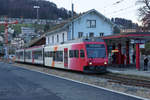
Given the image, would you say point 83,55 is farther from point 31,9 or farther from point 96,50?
point 31,9

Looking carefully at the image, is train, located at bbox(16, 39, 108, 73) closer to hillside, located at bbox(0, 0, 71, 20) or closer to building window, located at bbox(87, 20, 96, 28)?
building window, located at bbox(87, 20, 96, 28)

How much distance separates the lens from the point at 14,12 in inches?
3991

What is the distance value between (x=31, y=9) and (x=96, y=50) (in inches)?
3067

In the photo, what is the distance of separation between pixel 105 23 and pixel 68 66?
24.3 m

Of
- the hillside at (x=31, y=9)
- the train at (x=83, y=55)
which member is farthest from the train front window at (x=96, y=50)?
the hillside at (x=31, y=9)

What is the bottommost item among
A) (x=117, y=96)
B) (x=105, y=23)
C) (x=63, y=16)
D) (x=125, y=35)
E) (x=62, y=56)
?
(x=117, y=96)

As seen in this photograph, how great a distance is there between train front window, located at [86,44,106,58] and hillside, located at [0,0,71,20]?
6847cm

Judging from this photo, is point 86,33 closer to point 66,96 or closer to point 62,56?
Answer: point 62,56

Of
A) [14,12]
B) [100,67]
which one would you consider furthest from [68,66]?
[14,12]

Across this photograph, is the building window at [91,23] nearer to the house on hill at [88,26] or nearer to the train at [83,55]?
the house on hill at [88,26]

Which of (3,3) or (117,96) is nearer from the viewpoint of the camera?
(117,96)

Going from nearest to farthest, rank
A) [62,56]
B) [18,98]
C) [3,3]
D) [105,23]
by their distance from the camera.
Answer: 1. [18,98]
2. [62,56]
3. [105,23]
4. [3,3]

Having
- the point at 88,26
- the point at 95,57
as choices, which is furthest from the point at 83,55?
the point at 88,26

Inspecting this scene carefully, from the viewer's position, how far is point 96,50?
71.7ft
